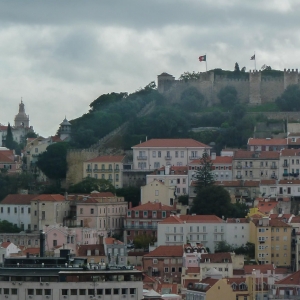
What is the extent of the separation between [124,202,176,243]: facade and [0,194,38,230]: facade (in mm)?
6740

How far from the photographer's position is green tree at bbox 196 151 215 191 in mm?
116125

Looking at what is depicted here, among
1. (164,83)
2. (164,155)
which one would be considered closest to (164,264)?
(164,155)

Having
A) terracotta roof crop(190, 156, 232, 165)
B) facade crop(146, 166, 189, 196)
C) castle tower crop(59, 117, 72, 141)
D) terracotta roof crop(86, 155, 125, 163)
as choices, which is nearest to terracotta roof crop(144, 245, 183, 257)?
facade crop(146, 166, 189, 196)

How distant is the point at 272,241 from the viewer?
106 meters

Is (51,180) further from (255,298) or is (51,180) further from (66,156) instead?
(255,298)

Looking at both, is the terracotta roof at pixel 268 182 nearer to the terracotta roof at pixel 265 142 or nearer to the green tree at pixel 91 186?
the terracotta roof at pixel 265 142

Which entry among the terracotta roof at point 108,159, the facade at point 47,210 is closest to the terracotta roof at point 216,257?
the facade at point 47,210

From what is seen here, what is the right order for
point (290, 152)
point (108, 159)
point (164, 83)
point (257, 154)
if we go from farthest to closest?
point (164, 83) < point (108, 159) < point (257, 154) < point (290, 152)

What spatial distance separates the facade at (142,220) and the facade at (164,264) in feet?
31.9

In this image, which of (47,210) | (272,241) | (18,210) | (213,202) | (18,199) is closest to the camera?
(272,241)

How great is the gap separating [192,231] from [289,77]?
125 ft

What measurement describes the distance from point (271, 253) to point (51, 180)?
967 inches

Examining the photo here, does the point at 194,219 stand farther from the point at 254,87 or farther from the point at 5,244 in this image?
the point at 254,87

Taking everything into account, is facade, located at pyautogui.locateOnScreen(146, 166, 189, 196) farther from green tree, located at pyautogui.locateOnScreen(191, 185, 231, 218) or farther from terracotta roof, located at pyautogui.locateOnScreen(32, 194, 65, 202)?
terracotta roof, located at pyautogui.locateOnScreen(32, 194, 65, 202)
